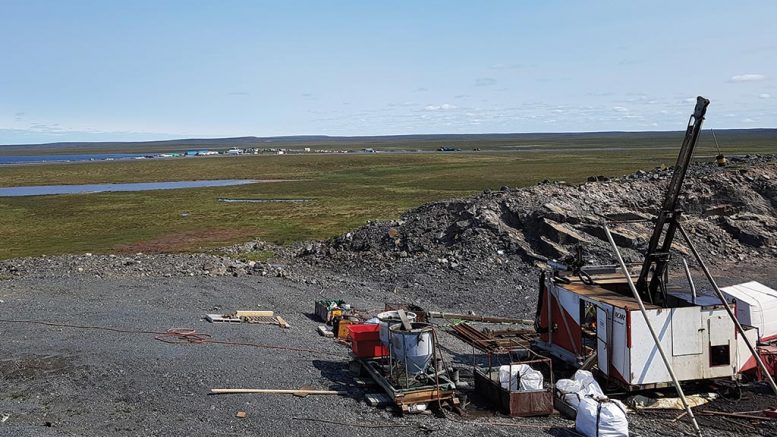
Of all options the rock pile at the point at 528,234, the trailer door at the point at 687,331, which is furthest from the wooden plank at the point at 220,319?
the trailer door at the point at 687,331

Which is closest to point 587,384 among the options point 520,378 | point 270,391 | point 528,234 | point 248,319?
point 520,378

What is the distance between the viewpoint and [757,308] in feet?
54.6

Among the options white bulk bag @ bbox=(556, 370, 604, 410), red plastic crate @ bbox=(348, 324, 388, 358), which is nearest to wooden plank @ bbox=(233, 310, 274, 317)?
red plastic crate @ bbox=(348, 324, 388, 358)

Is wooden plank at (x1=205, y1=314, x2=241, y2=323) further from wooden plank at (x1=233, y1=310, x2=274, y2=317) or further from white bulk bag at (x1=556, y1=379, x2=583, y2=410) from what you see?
white bulk bag at (x1=556, y1=379, x2=583, y2=410)

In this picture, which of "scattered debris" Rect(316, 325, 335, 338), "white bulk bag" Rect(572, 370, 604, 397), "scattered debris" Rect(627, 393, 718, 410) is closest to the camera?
"white bulk bag" Rect(572, 370, 604, 397)

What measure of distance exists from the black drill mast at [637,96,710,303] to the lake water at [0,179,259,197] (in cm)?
7290

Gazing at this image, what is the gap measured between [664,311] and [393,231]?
736 inches

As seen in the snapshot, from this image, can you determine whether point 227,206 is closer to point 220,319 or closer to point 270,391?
point 220,319

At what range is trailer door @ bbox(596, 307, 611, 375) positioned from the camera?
14.2 meters

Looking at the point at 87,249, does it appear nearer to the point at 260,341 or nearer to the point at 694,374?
the point at 260,341

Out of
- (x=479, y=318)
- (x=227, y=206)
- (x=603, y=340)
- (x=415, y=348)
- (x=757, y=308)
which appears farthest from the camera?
(x=227, y=206)

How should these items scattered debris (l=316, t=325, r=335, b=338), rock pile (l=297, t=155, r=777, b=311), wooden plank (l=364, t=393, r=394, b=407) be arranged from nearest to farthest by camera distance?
wooden plank (l=364, t=393, r=394, b=407)
scattered debris (l=316, t=325, r=335, b=338)
rock pile (l=297, t=155, r=777, b=311)

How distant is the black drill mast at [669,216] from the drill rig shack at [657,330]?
19 mm

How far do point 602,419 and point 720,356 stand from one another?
386 centimetres
